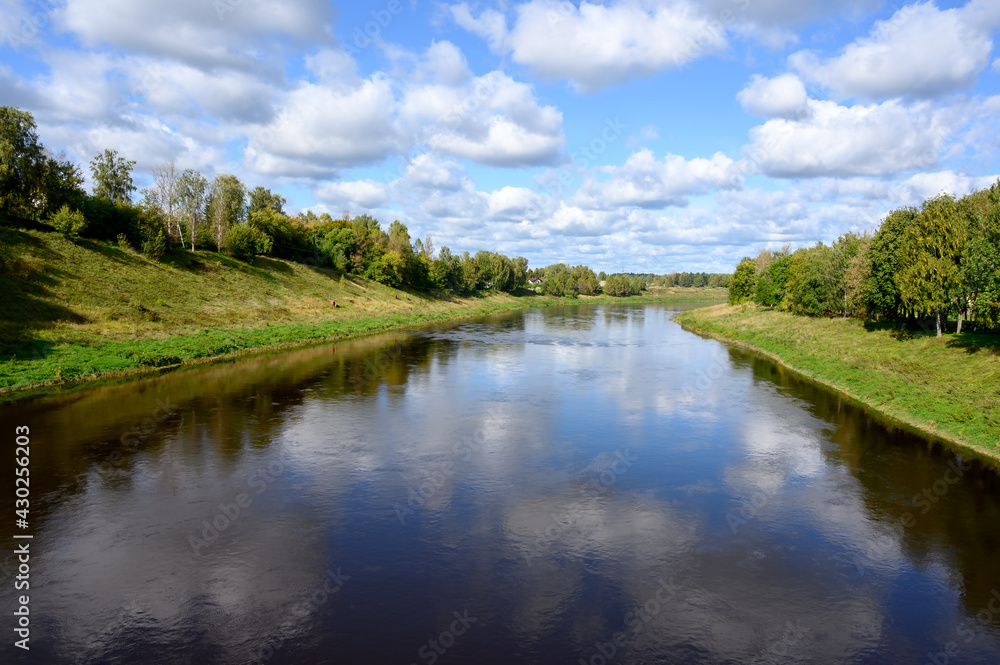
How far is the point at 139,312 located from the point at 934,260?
61276 millimetres

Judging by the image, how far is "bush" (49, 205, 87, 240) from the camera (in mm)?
49531

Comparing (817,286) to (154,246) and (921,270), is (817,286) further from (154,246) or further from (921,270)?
(154,246)

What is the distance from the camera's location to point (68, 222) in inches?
1973

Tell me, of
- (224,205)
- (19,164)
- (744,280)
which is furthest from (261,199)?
(744,280)

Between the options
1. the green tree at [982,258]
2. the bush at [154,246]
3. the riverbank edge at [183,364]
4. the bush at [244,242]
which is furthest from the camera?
the bush at [244,242]

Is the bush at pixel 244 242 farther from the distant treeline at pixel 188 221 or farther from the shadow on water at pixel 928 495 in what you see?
the shadow on water at pixel 928 495

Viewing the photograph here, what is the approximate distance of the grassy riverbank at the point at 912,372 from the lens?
2455cm

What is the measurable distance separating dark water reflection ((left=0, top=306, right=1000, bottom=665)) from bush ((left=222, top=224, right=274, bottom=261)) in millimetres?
47761

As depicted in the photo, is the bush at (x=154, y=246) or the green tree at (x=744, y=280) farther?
the green tree at (x=744, y=280)

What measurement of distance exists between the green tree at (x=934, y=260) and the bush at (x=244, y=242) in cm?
7418

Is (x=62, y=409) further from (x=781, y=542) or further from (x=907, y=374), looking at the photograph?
(x=907, y=374)

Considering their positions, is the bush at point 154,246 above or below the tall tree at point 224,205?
below

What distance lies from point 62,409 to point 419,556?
73.8 ft

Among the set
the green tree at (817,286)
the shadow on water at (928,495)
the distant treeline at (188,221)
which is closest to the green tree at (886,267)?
the green tree at (817,286)
